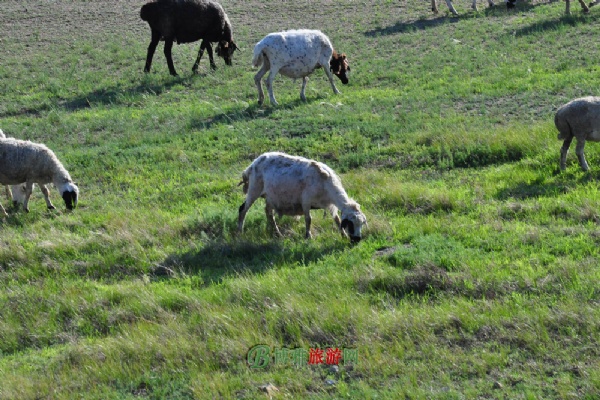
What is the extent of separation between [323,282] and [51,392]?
9.76ft

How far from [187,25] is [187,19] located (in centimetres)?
15

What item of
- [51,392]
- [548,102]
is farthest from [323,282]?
[548,102]

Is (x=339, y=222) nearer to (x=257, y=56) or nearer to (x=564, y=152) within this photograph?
(x=564, y=152)

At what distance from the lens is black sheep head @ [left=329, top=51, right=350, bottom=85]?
18.9 m

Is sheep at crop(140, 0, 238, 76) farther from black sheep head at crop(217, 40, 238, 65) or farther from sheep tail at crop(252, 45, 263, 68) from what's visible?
sheep tail at crop(252, 45, 263, 68)

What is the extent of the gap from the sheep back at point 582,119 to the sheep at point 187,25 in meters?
11.7

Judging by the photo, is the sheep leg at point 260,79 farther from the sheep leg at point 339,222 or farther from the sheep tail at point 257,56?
the sheep leg at point 339,222

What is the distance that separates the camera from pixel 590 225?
977 centimetres

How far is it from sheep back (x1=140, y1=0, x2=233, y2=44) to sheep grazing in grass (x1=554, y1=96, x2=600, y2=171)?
12283mm

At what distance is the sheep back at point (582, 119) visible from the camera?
12055 mm

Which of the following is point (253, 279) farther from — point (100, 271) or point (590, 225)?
point (590, 225)

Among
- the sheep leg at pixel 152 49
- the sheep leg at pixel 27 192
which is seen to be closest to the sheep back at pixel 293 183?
the sheep leg at pixel 27 192

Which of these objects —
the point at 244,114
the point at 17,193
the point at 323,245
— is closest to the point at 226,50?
the point at 244,114

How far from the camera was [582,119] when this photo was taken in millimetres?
12070
